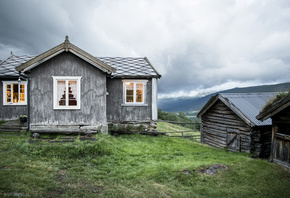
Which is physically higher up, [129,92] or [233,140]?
[129,92]

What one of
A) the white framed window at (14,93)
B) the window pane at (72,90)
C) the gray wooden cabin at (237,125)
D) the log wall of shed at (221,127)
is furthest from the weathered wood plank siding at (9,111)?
the log wall of shed at (221,127)

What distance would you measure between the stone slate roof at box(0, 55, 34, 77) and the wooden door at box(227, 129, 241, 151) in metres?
16.9

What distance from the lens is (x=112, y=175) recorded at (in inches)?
260

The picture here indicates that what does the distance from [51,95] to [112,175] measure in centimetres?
749

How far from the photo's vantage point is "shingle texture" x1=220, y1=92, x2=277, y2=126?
11409mm

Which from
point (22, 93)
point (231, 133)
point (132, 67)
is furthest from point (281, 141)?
point (22, 93)

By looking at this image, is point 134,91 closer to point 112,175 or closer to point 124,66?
point 124,66

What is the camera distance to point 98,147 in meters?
8.91

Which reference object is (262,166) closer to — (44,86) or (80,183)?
(80,183)

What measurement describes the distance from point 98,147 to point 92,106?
12.1 ft

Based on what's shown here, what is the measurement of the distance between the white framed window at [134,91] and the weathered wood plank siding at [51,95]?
9.76ft

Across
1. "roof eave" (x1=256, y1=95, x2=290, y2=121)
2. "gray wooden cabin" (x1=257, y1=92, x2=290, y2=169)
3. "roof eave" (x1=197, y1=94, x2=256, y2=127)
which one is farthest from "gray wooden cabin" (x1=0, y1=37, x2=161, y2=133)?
"gray wooden cabin" (x1=257, y1=92, x2=290, y2=169)

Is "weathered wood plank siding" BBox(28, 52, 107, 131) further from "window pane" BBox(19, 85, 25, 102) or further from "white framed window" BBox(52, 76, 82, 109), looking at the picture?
"window pane" BBox(19, 85, 25, 102)

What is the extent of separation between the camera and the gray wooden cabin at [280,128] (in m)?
8.41
